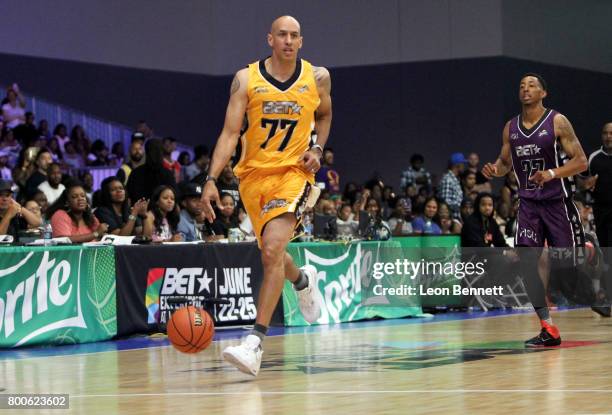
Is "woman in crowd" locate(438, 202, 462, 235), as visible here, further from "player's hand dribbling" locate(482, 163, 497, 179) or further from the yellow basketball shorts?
the yellow basketball shorts

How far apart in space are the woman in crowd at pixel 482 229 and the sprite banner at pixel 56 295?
6028mm

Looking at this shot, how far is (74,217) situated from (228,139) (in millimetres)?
4914

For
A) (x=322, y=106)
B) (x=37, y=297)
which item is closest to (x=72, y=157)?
(x=37, y=297)

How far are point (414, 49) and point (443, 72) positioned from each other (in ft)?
2.65

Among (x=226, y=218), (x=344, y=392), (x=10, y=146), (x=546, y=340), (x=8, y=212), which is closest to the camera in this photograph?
(x=344, y=392)

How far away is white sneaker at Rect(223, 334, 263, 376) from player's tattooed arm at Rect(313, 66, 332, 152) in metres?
1.69

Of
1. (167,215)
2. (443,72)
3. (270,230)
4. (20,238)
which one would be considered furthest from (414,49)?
(270,230)

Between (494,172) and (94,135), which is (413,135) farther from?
(494,172)

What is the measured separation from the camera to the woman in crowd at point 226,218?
47.5 feet

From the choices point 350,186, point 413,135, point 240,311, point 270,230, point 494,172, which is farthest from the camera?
point 413,135

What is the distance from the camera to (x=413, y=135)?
87.2 ft

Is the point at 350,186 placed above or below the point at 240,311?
above

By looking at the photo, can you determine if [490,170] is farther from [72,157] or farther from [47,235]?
[72,157]

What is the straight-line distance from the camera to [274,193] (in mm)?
8406
